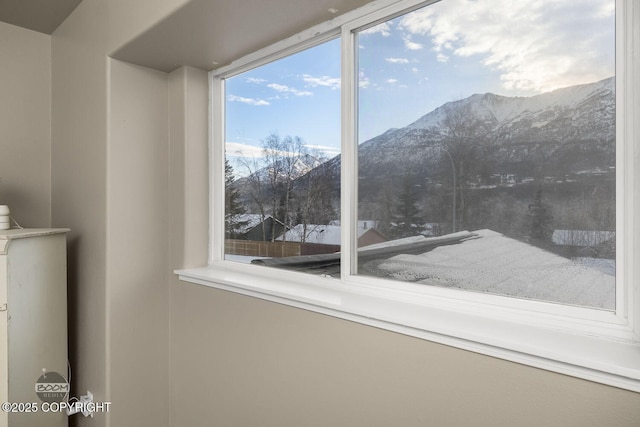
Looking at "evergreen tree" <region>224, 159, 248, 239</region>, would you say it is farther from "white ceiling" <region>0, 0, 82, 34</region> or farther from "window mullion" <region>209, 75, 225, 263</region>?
"white ceiling" <region>0, 0, 82, 34</region>

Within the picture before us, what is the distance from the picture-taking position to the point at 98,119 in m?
1.96

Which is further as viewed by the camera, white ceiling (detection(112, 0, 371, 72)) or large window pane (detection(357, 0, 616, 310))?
white ceiling (detection(112, 0, 371, 72))

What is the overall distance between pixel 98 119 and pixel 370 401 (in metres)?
1.83

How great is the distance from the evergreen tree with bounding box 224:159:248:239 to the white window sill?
49 centimetres

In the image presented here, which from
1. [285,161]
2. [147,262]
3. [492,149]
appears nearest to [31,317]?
[147,262]

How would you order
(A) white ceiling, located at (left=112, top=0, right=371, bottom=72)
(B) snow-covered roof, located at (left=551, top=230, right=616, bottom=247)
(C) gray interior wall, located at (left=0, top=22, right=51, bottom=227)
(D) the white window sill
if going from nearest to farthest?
(D) the white window sill, (B) snow-covered roof, located at (left=551, top=230, right=616, bottom=247), (A) white ceiling, located at (left=112, top=0, right=371, bottom=72), (C) gray interior wall, located at (left=0, top=22, right=51, bottom=227)

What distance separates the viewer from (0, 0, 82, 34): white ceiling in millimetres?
2025

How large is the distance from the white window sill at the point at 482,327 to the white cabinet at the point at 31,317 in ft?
3.39

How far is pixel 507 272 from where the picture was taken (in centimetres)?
111

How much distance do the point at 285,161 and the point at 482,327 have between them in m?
1.13

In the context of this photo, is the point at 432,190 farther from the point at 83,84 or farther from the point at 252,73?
the point at 83,84

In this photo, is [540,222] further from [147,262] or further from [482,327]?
[147,262]

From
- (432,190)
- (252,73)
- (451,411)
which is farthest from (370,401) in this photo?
(252,73)

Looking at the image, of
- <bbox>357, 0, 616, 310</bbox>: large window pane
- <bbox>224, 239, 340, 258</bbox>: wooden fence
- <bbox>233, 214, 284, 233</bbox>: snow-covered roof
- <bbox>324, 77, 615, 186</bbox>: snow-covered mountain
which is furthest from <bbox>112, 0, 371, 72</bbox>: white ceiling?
<bbox>224, 239, 340, 258</bbox>: wooden fence
